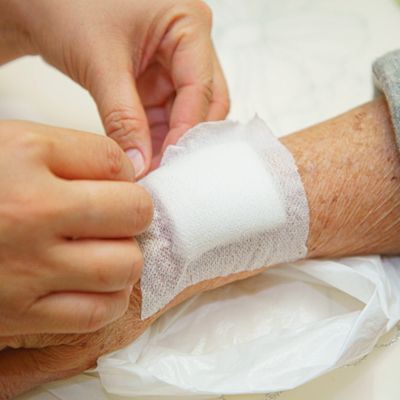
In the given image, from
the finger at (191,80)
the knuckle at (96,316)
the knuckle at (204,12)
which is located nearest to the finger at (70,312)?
the knuckle at (96,316)

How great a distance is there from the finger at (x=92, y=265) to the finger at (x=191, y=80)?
381 millimetres

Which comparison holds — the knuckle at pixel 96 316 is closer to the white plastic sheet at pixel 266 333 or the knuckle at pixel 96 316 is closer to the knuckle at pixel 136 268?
the knuckle at pixel 136 268

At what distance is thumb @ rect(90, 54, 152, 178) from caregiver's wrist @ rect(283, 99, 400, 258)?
0.24m

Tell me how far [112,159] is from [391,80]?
0.49m

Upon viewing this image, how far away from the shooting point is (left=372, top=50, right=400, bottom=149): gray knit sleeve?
859 millimetres

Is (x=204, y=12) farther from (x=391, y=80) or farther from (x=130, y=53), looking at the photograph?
(x=391, y=80)

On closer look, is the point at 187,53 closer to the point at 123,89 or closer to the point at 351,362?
the point at 123,89

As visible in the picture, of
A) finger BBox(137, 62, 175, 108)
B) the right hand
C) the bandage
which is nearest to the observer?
the right hand

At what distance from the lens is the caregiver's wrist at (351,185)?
2.90ft

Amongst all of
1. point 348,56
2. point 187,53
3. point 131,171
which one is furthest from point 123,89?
point 348,56

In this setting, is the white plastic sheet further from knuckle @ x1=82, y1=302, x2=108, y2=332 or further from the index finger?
the index finger

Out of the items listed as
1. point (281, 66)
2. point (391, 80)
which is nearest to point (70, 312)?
point (391, 80)

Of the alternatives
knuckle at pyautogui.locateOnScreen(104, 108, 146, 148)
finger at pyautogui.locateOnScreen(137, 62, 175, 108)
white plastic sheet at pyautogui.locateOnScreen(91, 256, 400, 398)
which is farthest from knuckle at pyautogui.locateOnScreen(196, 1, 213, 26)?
white plastic sheet at pyautogui.locateOnScreen(91, 256, 400, 398)

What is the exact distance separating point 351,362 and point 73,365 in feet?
1.39
